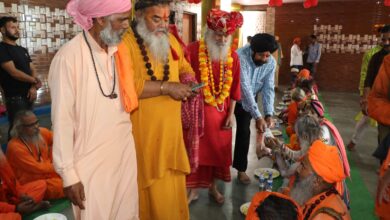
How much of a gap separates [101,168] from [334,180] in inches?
54.1

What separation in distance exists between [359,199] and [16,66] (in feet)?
14.1

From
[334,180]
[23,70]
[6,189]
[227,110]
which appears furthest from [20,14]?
[334,180]

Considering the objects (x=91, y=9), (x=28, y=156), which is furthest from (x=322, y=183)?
(x=28, y=156)

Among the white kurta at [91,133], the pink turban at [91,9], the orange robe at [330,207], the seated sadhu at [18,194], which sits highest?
the pink turban at [91,9]

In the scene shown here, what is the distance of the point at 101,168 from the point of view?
1.72 metres

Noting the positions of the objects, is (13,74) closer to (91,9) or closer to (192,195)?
(192,195)

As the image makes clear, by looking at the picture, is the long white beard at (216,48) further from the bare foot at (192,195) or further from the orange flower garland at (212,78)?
the bare foot at (192,195)

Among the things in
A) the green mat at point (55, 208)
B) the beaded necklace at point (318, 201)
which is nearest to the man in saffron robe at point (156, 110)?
the beaded necklace at point (318, 201)

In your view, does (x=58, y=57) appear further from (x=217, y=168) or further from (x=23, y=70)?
(x=23, y=70)

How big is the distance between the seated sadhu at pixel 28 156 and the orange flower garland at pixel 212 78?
5.86ft

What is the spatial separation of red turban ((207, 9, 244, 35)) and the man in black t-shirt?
270 cm

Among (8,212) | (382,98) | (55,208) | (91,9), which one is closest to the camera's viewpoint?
(91,9)

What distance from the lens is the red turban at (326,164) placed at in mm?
2041

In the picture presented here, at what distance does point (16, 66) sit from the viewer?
14.1 ft
